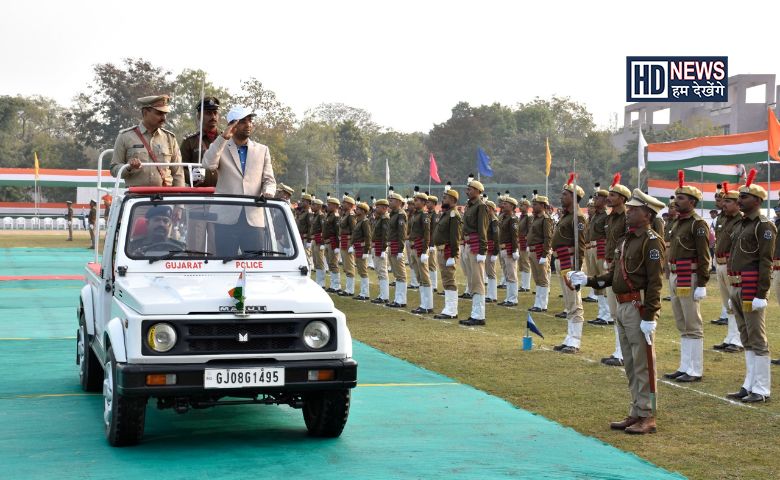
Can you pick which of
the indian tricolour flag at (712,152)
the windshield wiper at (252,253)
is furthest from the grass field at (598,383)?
the indian tricolour flag at (712,152)

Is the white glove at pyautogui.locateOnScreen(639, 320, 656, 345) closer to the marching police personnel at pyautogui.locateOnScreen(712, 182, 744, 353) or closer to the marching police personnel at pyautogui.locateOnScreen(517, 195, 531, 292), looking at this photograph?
the marching police personnel at pyautogui.locateOnScreen(712, 182, 744, 353)

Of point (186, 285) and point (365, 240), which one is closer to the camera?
point (186, 285)

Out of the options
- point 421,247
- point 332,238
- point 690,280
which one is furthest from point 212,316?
point 332,238

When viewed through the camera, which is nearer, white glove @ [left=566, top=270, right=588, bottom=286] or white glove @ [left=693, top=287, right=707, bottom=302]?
white glove @ [left=566, top=270, right=588, bottom=286]

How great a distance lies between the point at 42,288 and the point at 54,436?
1815cm

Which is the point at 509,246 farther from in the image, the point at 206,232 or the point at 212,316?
the point at 212,316

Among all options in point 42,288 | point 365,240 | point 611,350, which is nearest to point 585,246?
point 611,350

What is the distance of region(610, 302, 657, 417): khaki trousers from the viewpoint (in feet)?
31.1

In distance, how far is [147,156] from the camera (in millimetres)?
11141

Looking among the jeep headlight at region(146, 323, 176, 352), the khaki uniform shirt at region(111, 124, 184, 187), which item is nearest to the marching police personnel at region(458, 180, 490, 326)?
the khaki uniform shirt at region(111, 124, 184, 187)

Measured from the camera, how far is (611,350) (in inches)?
598

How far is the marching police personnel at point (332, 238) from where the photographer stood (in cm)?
2725

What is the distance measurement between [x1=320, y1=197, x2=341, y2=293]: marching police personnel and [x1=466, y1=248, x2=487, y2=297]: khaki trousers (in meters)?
7.97

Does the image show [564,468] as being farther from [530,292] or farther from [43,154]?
[43,154]
